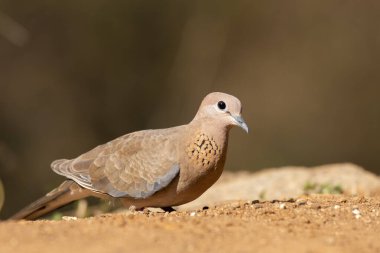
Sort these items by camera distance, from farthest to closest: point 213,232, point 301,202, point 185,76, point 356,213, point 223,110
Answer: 1. point 185,76
2. point 223,110
3. point 301,202
4. point 356,213
5. point 213,232

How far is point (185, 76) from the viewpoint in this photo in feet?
54.7

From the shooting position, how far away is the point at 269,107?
18.4 meters

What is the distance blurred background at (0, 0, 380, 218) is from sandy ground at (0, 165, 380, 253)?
31.9 ft

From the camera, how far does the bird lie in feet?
21.3

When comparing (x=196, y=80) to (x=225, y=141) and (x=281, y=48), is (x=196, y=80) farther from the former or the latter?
(x=225, y=141)

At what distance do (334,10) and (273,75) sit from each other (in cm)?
175

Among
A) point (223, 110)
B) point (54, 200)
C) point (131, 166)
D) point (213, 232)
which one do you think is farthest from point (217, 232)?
point (54, 200)

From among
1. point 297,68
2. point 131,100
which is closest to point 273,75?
point 297,68

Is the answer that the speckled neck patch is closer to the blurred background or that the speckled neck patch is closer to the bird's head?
the bird's head

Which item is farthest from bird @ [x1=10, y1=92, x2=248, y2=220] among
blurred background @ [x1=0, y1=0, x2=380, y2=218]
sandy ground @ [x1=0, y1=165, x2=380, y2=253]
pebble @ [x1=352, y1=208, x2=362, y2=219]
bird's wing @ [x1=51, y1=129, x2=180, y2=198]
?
blurred background @ [x1=0, y1=0, x2=380, y2=218]

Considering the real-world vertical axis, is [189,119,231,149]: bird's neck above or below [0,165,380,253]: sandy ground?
above

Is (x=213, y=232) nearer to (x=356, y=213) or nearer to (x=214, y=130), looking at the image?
(x=356, y=213)

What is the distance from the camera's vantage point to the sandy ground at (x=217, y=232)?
446cm

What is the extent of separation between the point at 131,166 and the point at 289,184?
92.0 inches
